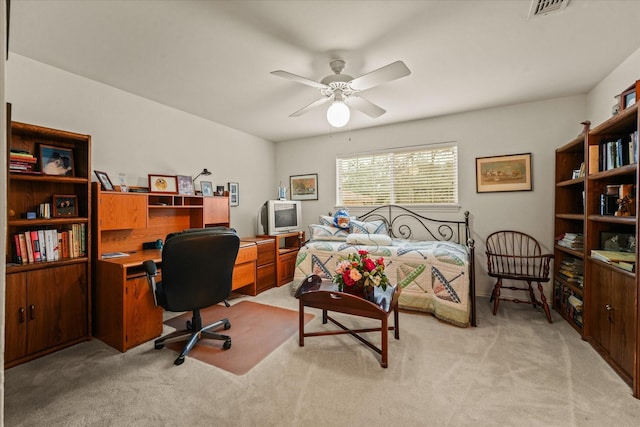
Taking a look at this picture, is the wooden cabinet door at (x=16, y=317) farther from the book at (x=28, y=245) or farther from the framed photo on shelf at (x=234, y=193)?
the framed photo on shelf at (x=234, y=193)

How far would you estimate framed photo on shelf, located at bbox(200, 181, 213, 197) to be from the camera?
376 centimetres

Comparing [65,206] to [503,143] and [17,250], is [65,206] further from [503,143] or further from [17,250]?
[503,143]

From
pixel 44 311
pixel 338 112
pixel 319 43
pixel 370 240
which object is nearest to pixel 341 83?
pixel 338 112

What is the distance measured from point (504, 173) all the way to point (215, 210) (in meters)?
3.73

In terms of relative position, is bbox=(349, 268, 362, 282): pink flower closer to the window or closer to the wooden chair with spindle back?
the wooden chair with spindle back

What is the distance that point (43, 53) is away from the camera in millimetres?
2262

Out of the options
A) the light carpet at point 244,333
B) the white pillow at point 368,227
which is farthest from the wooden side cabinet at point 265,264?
the white pillow at point 368,227

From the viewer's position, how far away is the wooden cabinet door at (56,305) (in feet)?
7.14

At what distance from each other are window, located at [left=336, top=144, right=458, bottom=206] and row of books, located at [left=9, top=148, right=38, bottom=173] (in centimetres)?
364

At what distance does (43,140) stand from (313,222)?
3.55 m

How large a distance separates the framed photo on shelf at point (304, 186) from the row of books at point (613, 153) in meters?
3.50

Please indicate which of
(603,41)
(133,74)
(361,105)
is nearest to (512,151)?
(603,41)

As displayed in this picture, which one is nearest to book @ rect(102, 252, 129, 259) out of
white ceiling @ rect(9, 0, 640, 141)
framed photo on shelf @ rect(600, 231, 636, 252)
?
white ceiling @ rect(9, 0, 640, 141)

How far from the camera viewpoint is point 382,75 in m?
2.13
